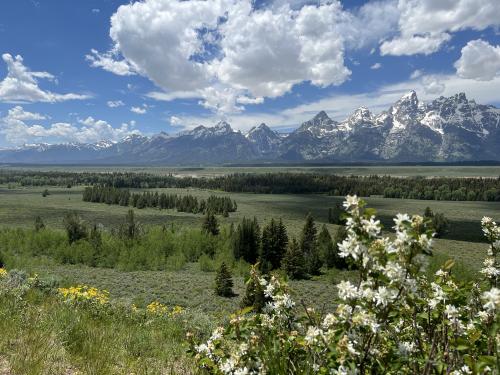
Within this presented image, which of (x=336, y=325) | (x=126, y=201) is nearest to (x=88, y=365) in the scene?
(x=336, y=325)

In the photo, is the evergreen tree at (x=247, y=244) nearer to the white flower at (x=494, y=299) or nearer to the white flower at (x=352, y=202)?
the white flower at (x=352, y=202)

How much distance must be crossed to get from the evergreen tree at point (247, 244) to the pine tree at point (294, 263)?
1017 cm

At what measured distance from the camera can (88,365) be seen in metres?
6.62

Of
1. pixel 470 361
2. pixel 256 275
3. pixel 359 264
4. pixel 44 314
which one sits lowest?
pixel 44 314

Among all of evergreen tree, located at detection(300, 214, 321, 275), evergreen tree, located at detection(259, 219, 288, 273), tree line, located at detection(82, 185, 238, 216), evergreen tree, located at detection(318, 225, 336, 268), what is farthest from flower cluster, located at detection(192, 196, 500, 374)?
tree line, located at detection(82, 185, 238, 216)

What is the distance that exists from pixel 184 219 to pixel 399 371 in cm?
11757

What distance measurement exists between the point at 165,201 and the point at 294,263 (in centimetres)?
9974

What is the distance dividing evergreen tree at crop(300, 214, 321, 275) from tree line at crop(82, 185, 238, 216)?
53739 millimetres

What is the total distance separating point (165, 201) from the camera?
15162cm

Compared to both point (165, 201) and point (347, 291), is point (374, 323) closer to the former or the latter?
point (347, 291)

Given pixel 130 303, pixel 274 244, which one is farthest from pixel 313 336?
pixel 274 244

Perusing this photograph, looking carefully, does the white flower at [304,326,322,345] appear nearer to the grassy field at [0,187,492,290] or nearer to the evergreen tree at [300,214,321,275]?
the grassy field at [0,187,492,290]

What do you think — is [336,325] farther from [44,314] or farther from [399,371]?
[44,314]

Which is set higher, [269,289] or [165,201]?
[269,289]
